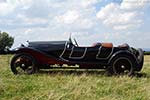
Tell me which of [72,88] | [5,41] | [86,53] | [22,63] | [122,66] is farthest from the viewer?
[5,41]

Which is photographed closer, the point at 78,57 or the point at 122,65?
the point at 122,65

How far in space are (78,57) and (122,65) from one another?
137 cm

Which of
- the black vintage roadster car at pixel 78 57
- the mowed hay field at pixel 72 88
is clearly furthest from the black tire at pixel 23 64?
the mowed hay field at pixel 72 88

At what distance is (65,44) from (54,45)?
1.25 feet

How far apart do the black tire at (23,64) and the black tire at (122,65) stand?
2.44 metres

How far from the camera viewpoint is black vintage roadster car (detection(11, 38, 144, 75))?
34.5 feet

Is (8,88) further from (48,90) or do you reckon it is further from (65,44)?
(65,44)

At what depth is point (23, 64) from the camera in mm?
10922

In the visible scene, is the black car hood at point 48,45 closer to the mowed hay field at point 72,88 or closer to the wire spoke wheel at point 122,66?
the mowed hay field at point 72,88

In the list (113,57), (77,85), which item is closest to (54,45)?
(113,57)

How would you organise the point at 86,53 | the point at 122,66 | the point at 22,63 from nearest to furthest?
the point at 122,66 < the point at 86,53 < the point at 22,63

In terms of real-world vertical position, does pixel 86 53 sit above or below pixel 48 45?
below

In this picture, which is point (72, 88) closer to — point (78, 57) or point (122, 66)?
point (78, 57)

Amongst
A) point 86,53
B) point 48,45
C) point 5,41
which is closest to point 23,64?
point 48,45
